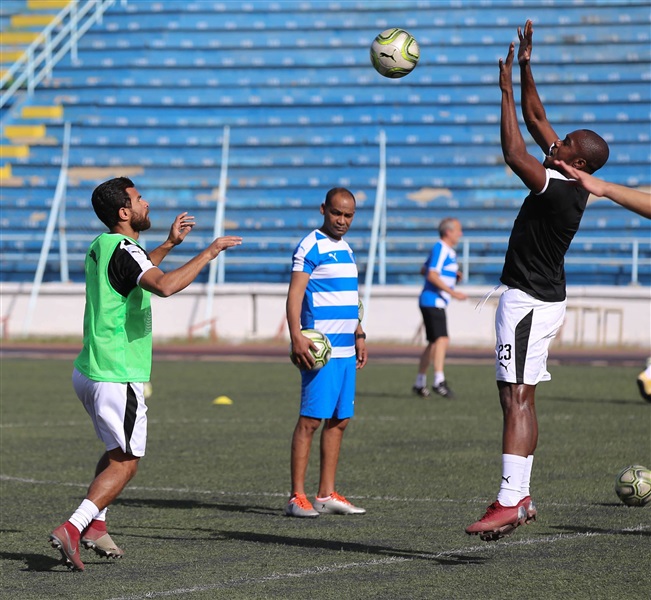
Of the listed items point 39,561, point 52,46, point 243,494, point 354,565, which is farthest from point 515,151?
point 52,46

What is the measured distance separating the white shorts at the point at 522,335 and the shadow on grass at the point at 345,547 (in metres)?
0.94

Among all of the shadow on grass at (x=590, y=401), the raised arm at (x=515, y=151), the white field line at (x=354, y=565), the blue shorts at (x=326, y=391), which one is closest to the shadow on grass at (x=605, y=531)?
the white field line at (x=354, y=565)

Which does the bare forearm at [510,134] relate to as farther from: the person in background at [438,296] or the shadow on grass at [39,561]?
the person in background at [438,296]

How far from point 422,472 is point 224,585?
407 centimetres

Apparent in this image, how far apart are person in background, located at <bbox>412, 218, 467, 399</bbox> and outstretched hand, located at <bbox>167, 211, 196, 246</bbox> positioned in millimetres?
9747

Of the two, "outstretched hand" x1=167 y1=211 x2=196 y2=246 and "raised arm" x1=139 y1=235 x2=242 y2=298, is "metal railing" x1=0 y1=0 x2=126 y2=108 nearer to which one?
"outstretched hand" x1=167 y1=211 x2=196 y2=246

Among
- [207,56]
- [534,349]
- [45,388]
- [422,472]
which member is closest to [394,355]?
[45,388]

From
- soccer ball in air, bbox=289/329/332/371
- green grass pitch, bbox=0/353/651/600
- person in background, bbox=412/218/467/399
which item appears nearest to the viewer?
green grass pitch, bbox=0/353/651/600

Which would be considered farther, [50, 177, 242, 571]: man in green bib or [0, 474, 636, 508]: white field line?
[0, 474, 636, 508]: white field line

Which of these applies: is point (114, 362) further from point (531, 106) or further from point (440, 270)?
point (440, 270)

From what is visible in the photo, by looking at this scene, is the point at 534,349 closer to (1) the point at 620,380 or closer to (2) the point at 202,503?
(2) the point at 202,503

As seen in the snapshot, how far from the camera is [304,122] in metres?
30.2

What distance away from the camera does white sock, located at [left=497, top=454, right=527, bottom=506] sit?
21.2 ft

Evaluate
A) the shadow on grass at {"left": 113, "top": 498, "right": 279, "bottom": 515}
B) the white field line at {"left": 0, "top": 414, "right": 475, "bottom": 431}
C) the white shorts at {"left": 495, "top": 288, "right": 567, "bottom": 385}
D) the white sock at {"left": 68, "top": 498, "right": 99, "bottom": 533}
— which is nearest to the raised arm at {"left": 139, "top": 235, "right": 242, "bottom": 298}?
the white sock at {"left": 68, "top": 498, "right": 99, "bottom": 533}
